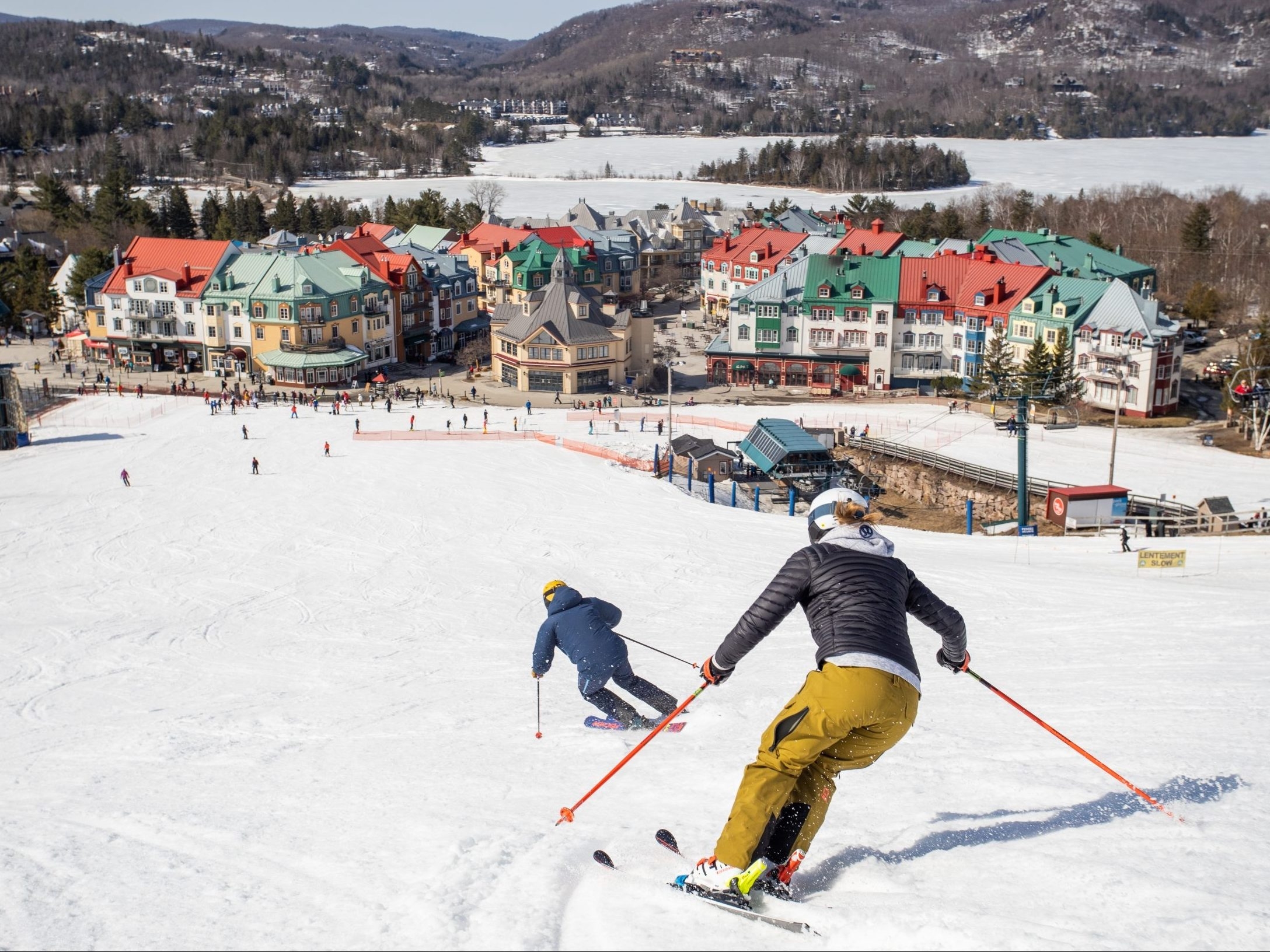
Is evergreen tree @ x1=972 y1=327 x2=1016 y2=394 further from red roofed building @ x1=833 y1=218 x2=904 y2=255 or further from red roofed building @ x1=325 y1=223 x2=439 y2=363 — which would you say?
red roofed building @ x1=325 y1=223 x2=439 y2=363

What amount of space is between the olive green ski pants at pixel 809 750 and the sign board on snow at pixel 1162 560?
56.0 ft

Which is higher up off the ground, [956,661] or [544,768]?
[956,661]

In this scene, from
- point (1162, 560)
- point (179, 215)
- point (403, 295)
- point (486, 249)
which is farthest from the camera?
point (179, 215)

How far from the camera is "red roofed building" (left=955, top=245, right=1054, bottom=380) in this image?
1994 inches

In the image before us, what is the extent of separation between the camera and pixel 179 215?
8800cm

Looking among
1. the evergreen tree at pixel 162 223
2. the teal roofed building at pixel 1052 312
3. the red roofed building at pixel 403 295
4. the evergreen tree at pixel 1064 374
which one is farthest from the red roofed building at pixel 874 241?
the evergreen tree at pixel 162 223

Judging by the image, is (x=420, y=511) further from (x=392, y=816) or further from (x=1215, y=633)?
(x=392, y=816)

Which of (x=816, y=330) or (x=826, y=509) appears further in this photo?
(x=816, y=330)

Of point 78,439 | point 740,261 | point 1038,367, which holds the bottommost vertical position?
point 78,439

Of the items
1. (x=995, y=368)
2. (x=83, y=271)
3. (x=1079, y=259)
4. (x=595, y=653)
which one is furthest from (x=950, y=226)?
(x=595, y=653)

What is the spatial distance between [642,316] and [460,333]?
1473 cm

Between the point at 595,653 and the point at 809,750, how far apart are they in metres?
3.53

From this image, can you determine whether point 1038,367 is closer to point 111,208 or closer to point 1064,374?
point 1064,374

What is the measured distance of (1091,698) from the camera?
9578 millimetres
